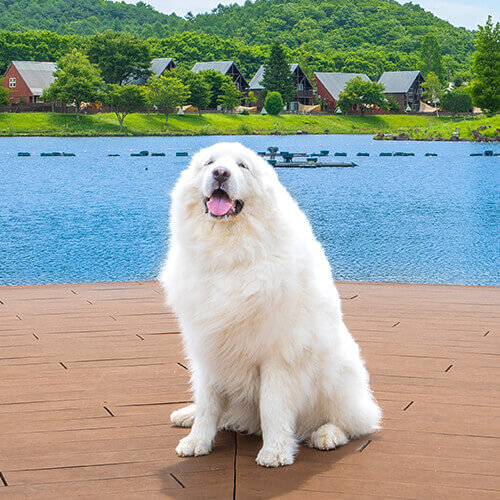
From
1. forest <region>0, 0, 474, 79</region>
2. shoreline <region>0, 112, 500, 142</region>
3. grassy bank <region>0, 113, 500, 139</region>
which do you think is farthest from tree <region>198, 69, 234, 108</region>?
forest <region>0, 0, 474, 79</region>

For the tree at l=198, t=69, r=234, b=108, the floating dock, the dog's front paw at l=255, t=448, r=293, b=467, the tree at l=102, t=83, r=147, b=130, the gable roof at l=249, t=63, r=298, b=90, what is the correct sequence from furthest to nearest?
the gable roof at l=249, t=63, r=298, b=90
the tree at l=198, t=69, r=234, b=108
the tree at l=102, t=83, r=147, b=130
the floating dock
the dog's front paw at l=255, t=448, r=293, b=467

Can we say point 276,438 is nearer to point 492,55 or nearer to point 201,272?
point 201,272

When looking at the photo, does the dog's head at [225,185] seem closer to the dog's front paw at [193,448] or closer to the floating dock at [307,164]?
the dog's front paw at [193,448]

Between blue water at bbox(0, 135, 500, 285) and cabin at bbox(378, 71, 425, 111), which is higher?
cabin at bbox(378, 71, 425, 111)

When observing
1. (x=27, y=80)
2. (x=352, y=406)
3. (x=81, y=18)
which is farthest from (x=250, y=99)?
(x=352, y=406)

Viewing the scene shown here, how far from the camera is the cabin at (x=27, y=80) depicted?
6481 cm

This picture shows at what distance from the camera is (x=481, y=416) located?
2.74 meters

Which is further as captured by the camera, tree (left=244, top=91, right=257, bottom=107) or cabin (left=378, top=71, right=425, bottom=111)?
cabin (left=378, top=71, right=425, bottom=111)

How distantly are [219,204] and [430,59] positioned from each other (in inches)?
3519

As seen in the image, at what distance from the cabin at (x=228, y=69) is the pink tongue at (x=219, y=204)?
75320 millimetres

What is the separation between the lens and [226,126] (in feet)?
199

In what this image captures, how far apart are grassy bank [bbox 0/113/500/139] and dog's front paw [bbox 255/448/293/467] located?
48.2 m

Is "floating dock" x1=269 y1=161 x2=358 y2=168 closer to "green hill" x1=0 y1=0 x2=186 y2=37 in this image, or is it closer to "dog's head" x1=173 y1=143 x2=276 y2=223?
"dog's head" x1=173 y1=143 x2=276 y2=223

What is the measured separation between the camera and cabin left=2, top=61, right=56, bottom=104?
213ft
